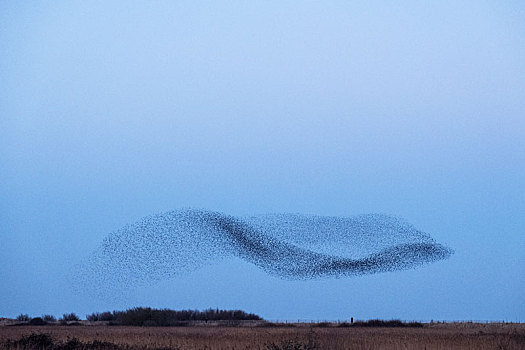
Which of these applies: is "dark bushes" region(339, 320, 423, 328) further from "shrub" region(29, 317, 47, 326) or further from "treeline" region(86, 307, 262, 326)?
"shrub" region(29, 317, 47, 326)

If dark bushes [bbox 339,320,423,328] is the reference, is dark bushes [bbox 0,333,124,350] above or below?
below

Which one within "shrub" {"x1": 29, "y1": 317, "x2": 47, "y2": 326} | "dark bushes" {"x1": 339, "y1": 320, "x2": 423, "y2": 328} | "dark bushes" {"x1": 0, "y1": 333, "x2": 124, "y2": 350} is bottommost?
"dark bushes" {"x1": 0, "y1": 333, "x2": 124, "y2": 350}

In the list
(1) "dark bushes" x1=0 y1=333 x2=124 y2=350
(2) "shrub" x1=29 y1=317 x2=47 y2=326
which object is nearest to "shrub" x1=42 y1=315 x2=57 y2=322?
(2) "shrub" x1=29 y1=317 x2=47 y2=326

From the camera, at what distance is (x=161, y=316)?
59844 millimetres

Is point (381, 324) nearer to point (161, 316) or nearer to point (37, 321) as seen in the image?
point (161, 316)

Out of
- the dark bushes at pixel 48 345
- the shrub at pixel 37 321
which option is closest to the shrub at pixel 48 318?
the shrub at pixel 37 321

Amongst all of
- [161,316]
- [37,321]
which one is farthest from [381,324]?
[37,321]

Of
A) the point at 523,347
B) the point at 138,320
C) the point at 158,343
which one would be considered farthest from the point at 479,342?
the point at 138,320

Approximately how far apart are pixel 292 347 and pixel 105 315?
48.7 m

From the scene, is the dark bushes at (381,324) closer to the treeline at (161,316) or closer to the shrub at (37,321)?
the treeline at (161,316)

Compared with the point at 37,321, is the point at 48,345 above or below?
below

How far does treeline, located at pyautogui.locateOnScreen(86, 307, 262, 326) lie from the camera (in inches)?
2335

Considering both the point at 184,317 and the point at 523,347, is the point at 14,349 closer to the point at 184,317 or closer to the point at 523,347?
the point at 523,347

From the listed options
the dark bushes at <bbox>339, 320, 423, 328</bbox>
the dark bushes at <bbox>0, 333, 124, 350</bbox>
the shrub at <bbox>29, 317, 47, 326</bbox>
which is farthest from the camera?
the shrub at <bbox>29, 317, 47, 326</bbox>
